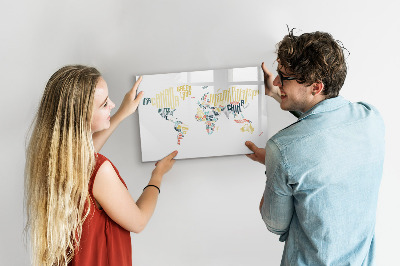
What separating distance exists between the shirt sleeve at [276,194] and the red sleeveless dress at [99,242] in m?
0.47

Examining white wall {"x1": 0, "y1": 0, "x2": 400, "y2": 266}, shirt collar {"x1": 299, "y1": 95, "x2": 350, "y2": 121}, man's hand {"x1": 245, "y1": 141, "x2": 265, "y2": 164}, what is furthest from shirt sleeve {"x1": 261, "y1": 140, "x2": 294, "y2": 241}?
white wall {"x1": 0, "y1": 0, "x2": 400, "y2": 266}

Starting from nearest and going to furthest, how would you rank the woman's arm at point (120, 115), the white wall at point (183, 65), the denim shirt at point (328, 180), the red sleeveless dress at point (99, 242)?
the denim shirt at point (328, 180)
the red sleeveless dress at point (99, 242)
the woman's arm at point (120, 115)
the white wall at point (183, 65)

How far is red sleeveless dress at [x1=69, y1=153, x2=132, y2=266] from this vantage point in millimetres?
1205

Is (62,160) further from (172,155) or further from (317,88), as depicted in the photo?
(317,88)

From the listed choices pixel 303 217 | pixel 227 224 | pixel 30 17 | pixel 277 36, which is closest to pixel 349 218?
pixel 303 217

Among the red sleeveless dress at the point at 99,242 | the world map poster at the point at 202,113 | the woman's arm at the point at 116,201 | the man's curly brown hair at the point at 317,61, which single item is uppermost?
the man's curly brown hair at the point at 317,61

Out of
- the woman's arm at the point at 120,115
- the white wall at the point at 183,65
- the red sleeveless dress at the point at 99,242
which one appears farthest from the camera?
the white wall at the point at 183,65

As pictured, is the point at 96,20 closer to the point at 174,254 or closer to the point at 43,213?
the point at 43,213

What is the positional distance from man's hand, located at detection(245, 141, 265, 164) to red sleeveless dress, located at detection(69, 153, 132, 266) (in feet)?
2.02

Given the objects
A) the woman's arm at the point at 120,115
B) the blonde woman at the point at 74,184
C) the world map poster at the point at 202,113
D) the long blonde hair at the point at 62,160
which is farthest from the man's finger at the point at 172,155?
the long blonde hair at the point at 62,160

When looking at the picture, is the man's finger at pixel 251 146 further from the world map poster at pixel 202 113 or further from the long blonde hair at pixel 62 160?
the long blonde hair at pixel 62 160

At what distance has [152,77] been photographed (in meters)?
1.56

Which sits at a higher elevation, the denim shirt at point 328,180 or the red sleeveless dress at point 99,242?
the denim shirt at point 328,180

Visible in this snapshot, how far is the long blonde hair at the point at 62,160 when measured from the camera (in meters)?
1.12
